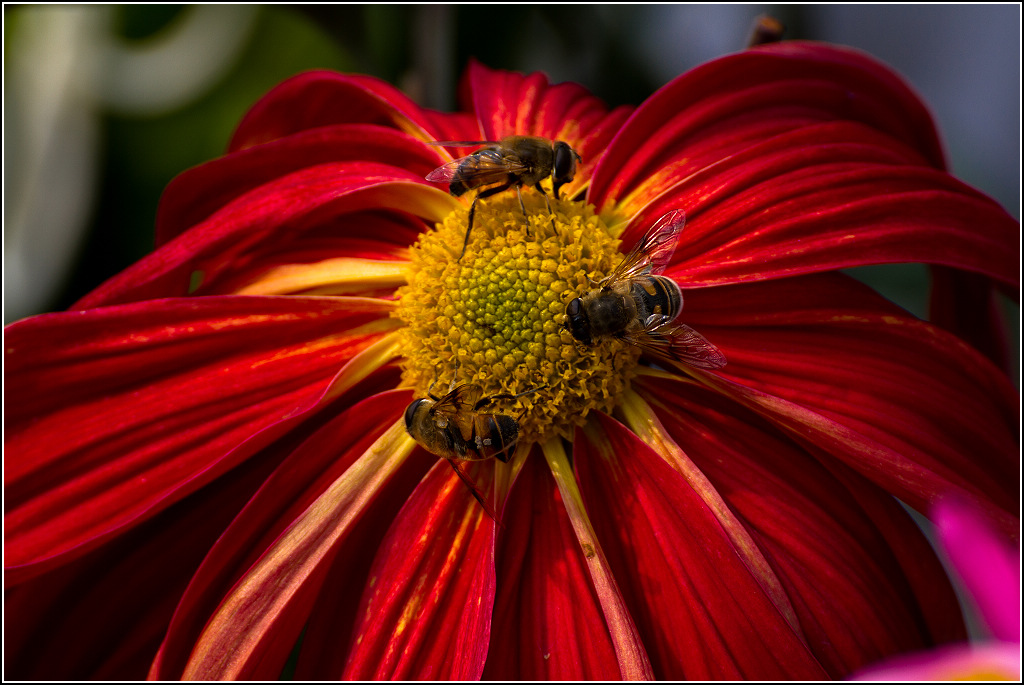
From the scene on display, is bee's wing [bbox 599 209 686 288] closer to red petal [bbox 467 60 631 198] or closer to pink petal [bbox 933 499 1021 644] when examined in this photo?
red petal [bbox 467 60 631 198]

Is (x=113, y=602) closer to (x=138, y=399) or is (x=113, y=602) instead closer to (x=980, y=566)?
(x=138, y=399)

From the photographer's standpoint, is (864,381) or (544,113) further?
(544,113)

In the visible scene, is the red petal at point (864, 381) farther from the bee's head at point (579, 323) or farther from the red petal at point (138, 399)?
the red petal at point (138, 399)

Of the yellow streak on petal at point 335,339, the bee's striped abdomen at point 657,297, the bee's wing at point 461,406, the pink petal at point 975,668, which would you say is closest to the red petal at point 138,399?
the yellow streak on petal at point 335,339

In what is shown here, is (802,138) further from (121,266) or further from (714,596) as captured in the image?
(121,266)

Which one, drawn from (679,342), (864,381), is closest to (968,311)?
(864,381)
